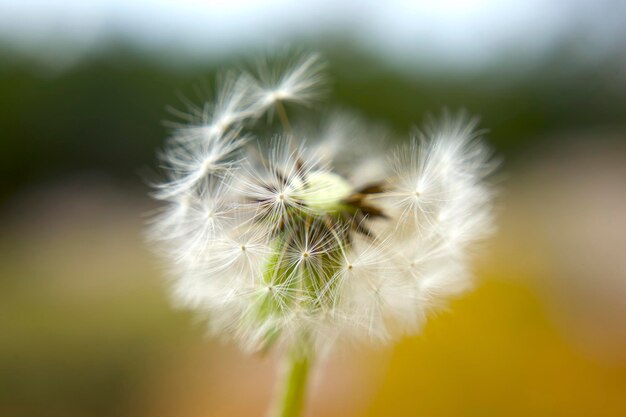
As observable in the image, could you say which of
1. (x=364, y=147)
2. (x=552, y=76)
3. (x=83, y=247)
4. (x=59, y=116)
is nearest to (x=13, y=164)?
Result: (x=59, y=116)

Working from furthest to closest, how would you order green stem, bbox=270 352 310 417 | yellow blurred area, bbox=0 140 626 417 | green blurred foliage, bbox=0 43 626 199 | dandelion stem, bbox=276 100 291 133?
1. green blurred foliage, bbox=0 43 626 199
2. yellow blurred area, bbox=0 140 626 417
3. dandelion stem, bbox=276 100 291 133
4. green stem, bbox=270 352 310 417

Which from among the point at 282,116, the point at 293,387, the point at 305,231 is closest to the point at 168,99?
the point at 282,116

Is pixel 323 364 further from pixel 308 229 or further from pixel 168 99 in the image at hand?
pixel 168 99

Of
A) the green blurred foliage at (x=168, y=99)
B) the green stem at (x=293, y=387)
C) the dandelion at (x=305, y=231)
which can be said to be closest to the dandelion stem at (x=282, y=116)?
the dandelion at (x=305, y=231)

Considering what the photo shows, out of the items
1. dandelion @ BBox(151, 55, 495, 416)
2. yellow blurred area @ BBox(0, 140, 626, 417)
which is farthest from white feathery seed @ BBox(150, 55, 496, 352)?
yellow blurred area @ BBox(0, 140, 626, 417)

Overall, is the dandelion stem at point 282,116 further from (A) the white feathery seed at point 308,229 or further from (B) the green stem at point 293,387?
(B) the green stem at point 293,387

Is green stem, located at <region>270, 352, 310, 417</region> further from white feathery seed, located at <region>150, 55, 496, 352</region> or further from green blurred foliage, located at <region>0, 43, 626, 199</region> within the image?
green blurred foliage, located at <region>0, 43, 626, 199</region>

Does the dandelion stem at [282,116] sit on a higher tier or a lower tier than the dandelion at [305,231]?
higher
